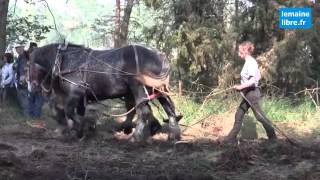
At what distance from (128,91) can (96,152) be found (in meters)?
1.58

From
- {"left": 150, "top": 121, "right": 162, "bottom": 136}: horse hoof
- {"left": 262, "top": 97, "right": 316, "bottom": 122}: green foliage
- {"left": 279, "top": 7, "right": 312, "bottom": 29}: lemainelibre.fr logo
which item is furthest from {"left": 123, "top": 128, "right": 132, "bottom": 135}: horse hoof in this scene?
{"left": 279, "top": 7, "right": 312, "bottom": 29}: lemainelibre.fr logo

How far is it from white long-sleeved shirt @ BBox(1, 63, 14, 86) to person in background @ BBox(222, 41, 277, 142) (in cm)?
557

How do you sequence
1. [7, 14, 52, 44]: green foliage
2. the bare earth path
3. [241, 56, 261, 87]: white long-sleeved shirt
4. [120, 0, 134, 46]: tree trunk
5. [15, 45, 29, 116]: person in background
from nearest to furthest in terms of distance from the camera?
the bare earth path < [241, 56, 261, 87]: white long-sleeved shirt < [15, 45, 29, 116]: person in background < [7, 14, 52, 44]: green foliage < [120, 0, 134, 46]: tree trunk

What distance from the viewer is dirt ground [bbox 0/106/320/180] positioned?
7.04 m

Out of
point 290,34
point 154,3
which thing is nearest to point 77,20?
point 154,3

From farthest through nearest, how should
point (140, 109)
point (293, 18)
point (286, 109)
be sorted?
point (293, 18) < point (286, 109) < point (140, 109)

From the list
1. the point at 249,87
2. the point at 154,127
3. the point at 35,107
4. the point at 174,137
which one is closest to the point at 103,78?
the point at 154,127

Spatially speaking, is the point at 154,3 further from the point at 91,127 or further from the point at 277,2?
the point at 91,127

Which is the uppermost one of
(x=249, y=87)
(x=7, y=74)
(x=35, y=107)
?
(x=7, y=74)

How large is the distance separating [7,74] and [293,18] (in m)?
6.66

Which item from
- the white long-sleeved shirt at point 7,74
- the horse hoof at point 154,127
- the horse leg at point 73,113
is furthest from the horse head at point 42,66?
the white long-sleeved shirt at point 7,74

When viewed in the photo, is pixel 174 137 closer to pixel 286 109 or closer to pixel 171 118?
pixel 171 118

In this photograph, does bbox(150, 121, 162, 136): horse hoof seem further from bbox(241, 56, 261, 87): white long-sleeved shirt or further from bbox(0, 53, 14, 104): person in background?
bbox(0, 53, 14, 104): person in background

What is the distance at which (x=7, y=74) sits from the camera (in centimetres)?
1294
